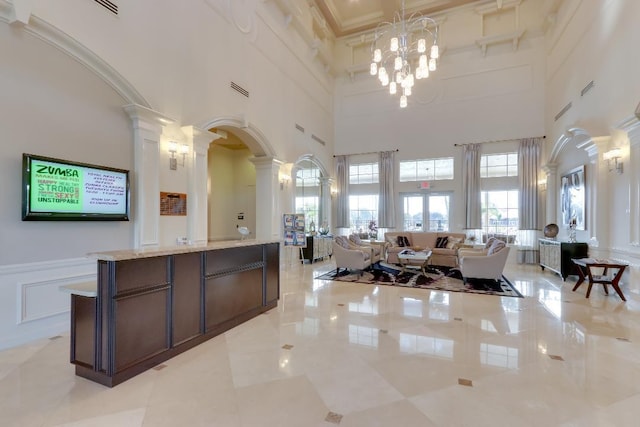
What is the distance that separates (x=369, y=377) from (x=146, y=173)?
4067mm

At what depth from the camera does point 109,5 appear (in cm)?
410

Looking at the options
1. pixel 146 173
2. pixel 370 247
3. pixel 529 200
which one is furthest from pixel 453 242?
pixel 146 173

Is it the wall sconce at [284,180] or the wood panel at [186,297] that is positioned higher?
the wall sconce at [284,180]

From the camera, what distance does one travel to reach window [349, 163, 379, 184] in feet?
37.5

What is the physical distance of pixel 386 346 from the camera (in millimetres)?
3250

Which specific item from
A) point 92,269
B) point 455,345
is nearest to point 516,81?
point 455,345

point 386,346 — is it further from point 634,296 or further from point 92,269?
point 634,296

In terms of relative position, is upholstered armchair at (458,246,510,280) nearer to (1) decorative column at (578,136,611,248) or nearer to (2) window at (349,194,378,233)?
(1) decorative column at (578,136,611,248)

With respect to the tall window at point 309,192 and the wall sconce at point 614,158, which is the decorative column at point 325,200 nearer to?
the tall window at point 309,192

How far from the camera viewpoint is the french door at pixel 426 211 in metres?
10.4

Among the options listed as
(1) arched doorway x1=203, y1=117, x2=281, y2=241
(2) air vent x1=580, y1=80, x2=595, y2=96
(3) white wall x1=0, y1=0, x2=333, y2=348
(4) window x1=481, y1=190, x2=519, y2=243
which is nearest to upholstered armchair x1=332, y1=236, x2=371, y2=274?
(1) arched doorway x1=203, y1=117, x2=281, y2=241

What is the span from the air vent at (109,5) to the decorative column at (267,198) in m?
4.20

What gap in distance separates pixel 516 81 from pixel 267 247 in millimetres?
9865

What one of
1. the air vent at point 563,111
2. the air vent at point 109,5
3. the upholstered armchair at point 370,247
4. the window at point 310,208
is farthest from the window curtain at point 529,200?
the air vent at point 109,5
